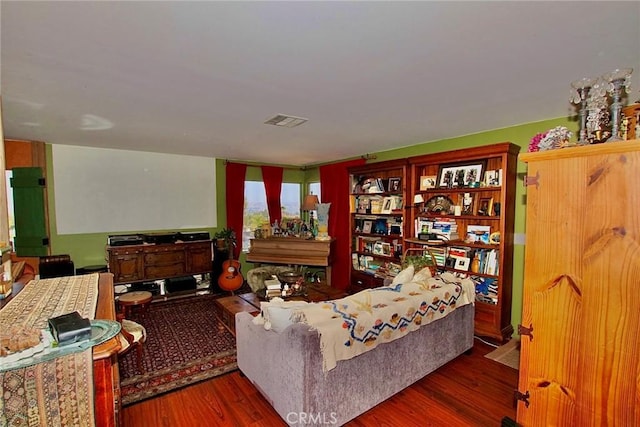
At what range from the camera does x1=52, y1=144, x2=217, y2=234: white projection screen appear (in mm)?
4254

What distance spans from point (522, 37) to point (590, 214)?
0.93 meters

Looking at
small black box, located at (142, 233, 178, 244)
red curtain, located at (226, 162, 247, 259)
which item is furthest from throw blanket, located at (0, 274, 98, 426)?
red curtain, located at (226, 162, 247, 259)

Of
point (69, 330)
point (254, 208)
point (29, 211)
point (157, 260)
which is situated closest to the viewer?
point (69, 330)

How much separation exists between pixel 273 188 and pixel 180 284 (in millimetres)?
2414

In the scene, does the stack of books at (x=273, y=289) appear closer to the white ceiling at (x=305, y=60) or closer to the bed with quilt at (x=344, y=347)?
the bed with quilt at (x=344, y=347)

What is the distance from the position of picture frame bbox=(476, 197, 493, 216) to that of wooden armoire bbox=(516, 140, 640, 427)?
2.25m

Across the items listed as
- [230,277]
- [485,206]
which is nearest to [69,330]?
[485,206]

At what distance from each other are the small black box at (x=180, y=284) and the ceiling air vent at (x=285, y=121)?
119 inches

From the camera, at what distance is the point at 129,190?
15.2 ft

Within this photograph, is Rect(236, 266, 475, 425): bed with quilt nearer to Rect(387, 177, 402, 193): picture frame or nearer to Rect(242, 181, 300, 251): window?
Rect(387, 177, 402, 193): picture frame

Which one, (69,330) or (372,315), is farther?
(372,315)

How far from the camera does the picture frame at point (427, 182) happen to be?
3803 mm

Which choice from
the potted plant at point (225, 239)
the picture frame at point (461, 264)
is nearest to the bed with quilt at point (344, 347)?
the picture frame at point (461, 264)

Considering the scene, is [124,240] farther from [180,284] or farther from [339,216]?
[339,216]
